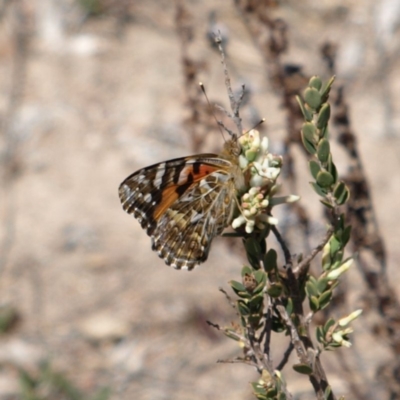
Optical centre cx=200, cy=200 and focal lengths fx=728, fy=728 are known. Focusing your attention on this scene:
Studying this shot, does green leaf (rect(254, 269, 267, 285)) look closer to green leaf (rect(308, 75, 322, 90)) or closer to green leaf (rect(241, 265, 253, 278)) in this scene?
green leaf (rect(241, 265, 253, 278))

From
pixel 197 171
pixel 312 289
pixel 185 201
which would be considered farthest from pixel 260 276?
pixel 185 201

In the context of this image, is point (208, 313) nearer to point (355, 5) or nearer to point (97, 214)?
point (97, 214)

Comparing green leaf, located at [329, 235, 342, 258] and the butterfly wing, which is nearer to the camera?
green leaf, located at [329, 235, 342, 258]

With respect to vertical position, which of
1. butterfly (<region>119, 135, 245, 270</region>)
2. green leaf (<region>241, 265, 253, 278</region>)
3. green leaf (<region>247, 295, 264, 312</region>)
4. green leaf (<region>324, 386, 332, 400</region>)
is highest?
butterfly (<region>119, 135, 245, 270</region>)

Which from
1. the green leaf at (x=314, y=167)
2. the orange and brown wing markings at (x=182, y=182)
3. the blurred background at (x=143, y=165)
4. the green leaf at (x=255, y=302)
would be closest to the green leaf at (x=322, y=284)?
the green leaf at (x=255, y=302)

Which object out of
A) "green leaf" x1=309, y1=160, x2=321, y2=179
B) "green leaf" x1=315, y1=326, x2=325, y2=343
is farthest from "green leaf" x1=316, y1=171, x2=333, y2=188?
"green leaf" x1=315, y1=326, x2=325, y2=343

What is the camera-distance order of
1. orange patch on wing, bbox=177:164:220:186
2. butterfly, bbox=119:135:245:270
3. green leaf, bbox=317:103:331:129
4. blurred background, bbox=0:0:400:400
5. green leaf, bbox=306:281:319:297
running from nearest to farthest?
green leaf, bbox=317:103:331:129 → green leaf, bbox=306:281:319:297 → butterfly, bbox=119:135:245:270 → orange patch on wing, bbox=177:164:220:186 → blurred background, bbox=0:0:400:400
